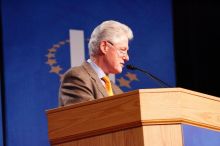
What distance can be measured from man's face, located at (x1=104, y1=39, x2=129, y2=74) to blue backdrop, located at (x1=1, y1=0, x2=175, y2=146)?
3.36ft

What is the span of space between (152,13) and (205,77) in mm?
686


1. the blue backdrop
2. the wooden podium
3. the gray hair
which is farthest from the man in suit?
the blue backdrop

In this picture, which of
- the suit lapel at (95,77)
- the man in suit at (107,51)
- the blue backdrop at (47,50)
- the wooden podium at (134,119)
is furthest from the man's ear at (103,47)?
the blue backdrop at (47,50)

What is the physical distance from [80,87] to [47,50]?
1382mm

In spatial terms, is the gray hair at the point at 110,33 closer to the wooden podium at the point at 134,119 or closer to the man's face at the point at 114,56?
the man's face at the point at 114,56

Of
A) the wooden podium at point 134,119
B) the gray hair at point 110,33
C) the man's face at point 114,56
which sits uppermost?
the gray hair at point 110,33

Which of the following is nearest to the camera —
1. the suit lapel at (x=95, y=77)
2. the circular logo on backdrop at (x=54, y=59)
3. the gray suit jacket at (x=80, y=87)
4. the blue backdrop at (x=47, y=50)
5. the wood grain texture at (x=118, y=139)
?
the wood grain texture at (x=118, y=139)

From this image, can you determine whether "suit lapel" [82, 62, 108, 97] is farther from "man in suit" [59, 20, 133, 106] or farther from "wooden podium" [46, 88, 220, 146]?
"wooden podium" [46, 88, 220, 146]

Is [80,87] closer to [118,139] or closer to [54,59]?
[118,139]

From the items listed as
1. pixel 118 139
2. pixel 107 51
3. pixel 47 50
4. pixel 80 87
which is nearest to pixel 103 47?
pixel 107 51

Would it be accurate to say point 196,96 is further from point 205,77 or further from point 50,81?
point 205,77

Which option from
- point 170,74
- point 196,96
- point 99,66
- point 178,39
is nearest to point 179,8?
point 178,39

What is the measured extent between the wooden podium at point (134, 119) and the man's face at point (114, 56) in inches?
26.9

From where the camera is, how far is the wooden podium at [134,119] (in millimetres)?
2500
